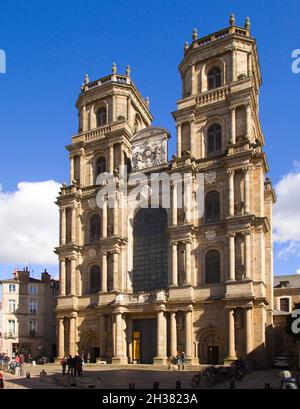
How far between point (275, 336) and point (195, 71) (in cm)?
2637

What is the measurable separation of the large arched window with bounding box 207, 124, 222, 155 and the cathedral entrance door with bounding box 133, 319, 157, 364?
1648cm

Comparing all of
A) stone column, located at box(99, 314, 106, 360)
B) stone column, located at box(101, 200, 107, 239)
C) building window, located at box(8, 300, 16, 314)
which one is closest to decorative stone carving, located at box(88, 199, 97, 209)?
stone column, located at box(101, 200, 107, 239)

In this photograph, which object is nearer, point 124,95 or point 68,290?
point 68,290

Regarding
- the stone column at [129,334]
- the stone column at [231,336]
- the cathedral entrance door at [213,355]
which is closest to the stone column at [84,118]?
the stone column at [129,334]

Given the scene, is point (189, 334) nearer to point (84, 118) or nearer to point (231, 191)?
point (231, 191)

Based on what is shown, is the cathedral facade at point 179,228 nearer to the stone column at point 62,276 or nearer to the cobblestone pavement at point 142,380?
the stone column at point 62,276

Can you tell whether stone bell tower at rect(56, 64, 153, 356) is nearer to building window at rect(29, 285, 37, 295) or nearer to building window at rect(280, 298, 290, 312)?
building window at rect(29, 285, 37, 295)

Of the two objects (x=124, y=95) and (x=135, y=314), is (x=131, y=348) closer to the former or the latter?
(x=135, y=314)

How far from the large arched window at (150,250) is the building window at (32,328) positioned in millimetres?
19431

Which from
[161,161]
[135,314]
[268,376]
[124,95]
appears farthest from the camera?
[124,95]

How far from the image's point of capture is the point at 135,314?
149 ft

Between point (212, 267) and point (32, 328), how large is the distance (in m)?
28.0

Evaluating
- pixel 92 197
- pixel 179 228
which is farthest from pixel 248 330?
pixel 92 197
